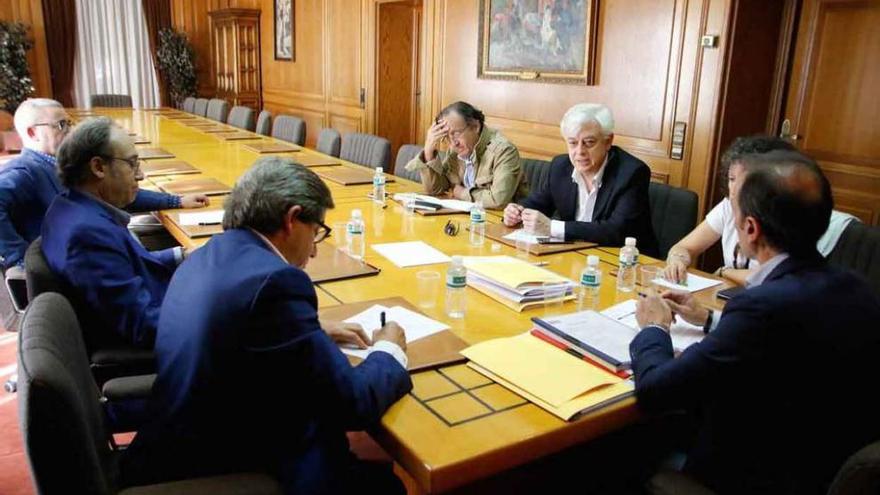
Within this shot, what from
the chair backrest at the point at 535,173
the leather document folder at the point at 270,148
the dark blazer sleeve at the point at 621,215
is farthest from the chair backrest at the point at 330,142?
the dark blazer sleeve at the point at 621,215

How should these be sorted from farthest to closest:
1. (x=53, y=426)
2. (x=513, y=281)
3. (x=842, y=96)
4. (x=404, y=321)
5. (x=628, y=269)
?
(x=842, y=96)
(x=628, y=269)
(x=513, y=281)
(x=404, y=321)
(x=53, y=426)

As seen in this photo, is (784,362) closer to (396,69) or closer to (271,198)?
(271,198)

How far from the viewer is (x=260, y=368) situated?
1.19 metres

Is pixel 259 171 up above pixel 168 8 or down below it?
below

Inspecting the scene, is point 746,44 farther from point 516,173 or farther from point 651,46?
point 516,173

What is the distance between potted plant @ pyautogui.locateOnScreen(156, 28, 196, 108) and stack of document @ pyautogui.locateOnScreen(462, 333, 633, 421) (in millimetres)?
10190

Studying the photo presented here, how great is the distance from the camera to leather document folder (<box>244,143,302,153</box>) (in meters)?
4.87

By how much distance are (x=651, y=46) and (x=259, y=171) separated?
11.8 feet

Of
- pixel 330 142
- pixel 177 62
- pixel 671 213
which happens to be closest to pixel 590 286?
pixel 671 213

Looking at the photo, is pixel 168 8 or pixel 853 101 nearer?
pixel 853 101

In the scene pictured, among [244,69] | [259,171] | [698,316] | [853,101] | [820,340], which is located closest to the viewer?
[820,340]

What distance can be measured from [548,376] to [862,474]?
0.58 meters

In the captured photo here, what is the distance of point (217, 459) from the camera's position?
49.7 inches

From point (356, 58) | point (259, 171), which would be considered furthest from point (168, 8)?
point (259, 171)
